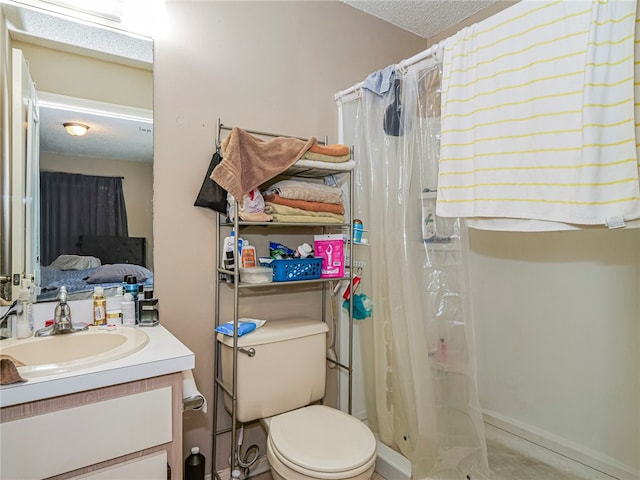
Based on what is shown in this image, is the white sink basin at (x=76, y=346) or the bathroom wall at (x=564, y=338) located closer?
the white sink basin at (x=76, y=346)

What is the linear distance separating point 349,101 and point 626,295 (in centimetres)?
164

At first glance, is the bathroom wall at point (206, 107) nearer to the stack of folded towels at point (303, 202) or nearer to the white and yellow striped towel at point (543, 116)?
the stack of folded towels at point (303, 202)

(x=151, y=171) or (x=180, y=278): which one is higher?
(x=151, y=171)

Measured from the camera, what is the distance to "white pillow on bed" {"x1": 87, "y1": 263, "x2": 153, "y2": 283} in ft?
4.99

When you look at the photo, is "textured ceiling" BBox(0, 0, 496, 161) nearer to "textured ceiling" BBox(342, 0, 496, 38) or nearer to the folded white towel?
the folded white towel

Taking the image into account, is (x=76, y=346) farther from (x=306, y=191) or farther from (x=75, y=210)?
(x=306, y=191)

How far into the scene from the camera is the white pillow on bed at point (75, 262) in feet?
4.76

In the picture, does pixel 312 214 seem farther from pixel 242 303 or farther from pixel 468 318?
pixel 468 318

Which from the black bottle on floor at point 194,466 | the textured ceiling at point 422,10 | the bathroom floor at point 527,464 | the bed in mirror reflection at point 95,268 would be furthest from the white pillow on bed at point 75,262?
the textured ceiling at point 422,10

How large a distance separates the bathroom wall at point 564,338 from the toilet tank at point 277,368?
1.16 meters

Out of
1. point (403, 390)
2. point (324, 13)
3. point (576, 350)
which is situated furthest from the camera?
point (324, 13)

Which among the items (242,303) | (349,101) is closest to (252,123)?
(349,101)

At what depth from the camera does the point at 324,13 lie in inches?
83.4

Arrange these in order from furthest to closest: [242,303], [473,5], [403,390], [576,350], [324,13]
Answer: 1. [473,5]
2. [324,13]
3. [576,350]
4. [242,303]
5. [403,390]
